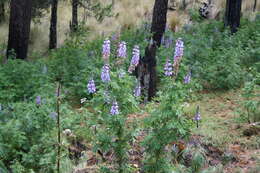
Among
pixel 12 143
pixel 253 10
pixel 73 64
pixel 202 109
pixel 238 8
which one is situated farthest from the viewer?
pixel 253 10

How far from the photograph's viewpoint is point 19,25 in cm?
1008

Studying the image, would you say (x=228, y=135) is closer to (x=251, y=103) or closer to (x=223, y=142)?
(x=223, y=142)

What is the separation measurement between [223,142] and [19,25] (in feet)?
20.0

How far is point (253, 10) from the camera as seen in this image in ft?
54.6

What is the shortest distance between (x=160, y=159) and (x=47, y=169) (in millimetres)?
1108

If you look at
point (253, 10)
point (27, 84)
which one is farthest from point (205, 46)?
point (253, 10)

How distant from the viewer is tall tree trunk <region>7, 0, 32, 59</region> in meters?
10.0

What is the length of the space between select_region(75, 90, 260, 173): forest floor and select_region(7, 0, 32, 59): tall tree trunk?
4.62m

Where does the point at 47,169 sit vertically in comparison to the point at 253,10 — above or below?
below

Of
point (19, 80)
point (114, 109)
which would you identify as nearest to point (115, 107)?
point (114, 109)

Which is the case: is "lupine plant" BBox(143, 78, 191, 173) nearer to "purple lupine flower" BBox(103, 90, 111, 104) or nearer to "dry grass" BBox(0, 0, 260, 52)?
"purple lupine flower" BBox(103, 90, 111, 104)

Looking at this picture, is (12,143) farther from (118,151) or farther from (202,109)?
(202,109)

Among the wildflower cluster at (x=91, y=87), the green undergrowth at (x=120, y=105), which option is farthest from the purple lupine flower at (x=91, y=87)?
the green undergrowth at (x=120, y=105)

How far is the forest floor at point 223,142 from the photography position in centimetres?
509
